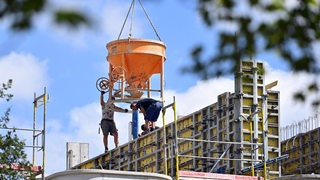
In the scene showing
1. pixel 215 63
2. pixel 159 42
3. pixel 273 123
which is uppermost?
pixel 159 42

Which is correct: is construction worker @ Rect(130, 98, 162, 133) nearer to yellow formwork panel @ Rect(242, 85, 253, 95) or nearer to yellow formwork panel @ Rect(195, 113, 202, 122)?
yellow formwork panel @ Rect(195, 113, 202, 122)

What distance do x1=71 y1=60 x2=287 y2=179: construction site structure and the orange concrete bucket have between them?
4.56 m

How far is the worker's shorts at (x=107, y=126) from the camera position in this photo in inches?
1487

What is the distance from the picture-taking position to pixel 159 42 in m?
39.7

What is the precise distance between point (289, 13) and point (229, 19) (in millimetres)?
479

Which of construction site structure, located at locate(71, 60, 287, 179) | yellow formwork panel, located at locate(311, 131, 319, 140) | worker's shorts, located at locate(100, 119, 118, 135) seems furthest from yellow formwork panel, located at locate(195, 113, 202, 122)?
yellow formwork panel, located at locate(311, 131, 319, 140)

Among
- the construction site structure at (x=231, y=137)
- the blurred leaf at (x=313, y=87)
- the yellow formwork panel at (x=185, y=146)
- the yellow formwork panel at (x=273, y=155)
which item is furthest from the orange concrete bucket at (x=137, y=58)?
the blurred leaf at (x=313, y=87)

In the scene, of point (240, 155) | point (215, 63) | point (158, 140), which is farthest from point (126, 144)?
point (215, 63)

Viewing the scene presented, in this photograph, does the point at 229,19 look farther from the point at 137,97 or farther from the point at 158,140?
the point at 137,97

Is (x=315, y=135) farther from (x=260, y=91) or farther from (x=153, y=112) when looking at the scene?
(x=153, y=112)

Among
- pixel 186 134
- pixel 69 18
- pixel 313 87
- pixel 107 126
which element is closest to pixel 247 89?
pixel 186 134

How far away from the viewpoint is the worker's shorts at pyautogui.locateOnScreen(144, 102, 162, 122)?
3656cm

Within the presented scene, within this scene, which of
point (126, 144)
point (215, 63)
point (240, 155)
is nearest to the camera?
point (215, 63)

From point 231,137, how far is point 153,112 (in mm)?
4234
